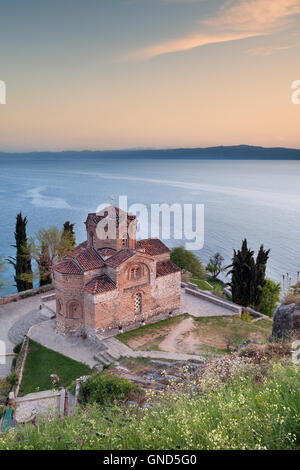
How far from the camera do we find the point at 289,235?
65.9m

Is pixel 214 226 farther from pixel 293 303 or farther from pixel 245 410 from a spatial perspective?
pixel 245 410

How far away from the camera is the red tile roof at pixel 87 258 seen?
19.5 metres

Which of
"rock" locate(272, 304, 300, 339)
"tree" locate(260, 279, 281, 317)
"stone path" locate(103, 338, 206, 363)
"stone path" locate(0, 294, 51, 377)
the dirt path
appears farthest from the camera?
"tree" locate(260, 279, 281, 317)

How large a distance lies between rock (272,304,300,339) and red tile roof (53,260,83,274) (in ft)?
36.7

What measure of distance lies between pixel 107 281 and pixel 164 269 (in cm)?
441

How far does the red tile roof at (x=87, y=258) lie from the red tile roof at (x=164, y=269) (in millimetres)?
4140

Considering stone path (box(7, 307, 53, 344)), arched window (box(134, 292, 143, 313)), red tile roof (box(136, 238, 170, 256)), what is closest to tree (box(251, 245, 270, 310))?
red tile roof (box(136, 238, 170, 256))

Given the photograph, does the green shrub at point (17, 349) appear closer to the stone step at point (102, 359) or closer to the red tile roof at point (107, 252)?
the stone step at point (102, 359)

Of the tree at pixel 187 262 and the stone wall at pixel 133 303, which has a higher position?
the stone wall at pixel 133 303

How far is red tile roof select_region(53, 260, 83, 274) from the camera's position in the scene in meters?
19.3

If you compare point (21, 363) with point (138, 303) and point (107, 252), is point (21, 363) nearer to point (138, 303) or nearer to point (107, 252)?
point (138, 303)

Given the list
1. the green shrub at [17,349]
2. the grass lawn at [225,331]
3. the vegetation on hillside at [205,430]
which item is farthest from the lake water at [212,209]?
the vegetation on hillside at [205,430]

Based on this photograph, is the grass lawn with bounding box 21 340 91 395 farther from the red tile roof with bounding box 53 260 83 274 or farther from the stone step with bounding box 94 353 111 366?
the red tile roof with bounding box 53 260 83 274
